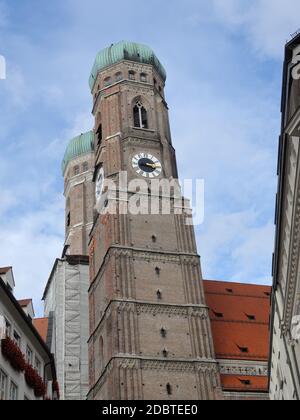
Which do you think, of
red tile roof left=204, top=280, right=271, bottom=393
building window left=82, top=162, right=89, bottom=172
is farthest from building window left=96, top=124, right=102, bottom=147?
building window left=82, top=162, right=89, bottom=172

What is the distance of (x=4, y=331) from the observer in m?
21.6

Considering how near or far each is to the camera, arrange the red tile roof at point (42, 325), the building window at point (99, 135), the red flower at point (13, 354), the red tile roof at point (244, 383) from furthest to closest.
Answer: the red tile roof at point (42, 325)
the building window at point (99, 135)
the red tile roof at point (244, 383)
the red flower at point (13, 354)

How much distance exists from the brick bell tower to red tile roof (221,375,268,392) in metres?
1.75

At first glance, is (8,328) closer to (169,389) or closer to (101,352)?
(169,389)

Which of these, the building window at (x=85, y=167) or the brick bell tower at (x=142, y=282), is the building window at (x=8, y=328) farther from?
the building window at (x=85, y=167)

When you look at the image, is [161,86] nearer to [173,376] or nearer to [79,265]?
[79,265]

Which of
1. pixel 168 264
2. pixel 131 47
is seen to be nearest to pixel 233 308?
pixel 168 264

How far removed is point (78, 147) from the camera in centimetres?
7588

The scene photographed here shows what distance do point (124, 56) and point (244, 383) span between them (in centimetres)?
2597

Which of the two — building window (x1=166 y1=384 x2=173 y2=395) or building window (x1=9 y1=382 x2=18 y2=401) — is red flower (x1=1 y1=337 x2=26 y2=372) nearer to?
building window (x1=9 y1=382 x2=18 y2=401)

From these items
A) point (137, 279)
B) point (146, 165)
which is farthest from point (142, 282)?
point (146, 165)

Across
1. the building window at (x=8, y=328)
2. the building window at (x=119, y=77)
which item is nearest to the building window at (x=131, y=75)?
the building window at (x=119, y=77)

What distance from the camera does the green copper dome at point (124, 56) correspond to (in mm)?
54094

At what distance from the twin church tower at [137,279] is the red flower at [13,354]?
16.3 metres
